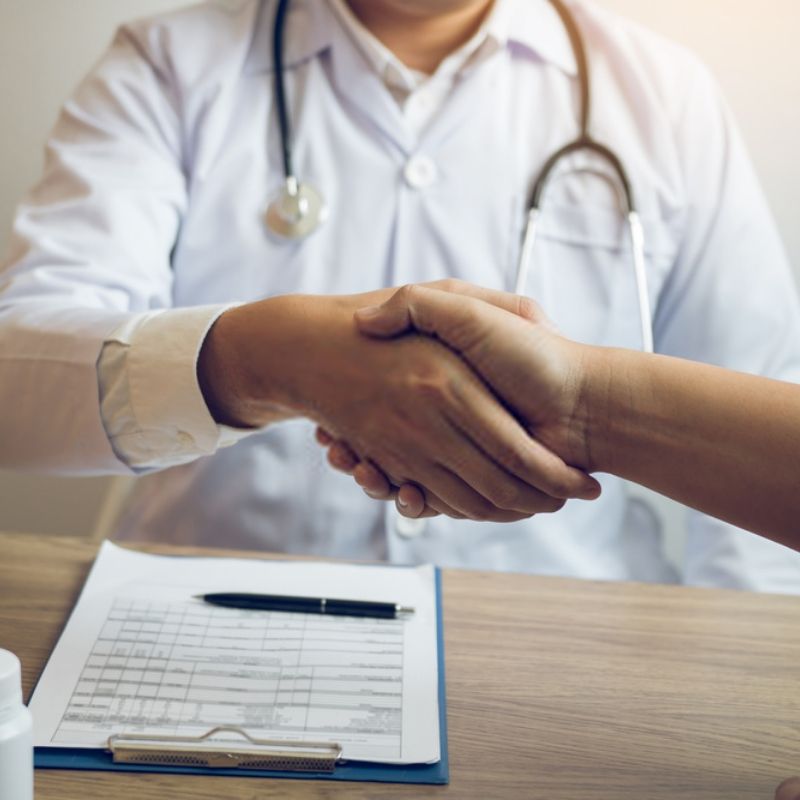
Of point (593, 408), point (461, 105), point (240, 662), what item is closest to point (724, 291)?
point (461, 105)

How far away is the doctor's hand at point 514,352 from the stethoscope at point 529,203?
0.34 metres

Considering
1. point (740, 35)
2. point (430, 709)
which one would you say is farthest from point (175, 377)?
point (740, 35)

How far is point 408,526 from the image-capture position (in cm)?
115

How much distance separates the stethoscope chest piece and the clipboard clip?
63 cm

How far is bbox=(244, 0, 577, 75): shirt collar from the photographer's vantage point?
48.2 inches

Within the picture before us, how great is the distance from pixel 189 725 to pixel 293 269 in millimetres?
590

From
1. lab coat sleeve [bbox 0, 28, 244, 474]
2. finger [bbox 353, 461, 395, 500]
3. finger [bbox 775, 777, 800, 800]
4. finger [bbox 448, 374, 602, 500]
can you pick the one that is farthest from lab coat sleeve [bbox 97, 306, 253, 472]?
finger [bbox 775, 777, 800, 800]

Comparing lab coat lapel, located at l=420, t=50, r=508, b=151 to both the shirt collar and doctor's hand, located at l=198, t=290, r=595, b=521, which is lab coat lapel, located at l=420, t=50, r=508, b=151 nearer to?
the shirt collar

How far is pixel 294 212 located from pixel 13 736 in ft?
2.45

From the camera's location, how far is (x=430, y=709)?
2.42 feet

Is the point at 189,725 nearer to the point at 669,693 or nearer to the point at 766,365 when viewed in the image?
the point at 669,693

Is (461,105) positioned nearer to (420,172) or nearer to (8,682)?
(420,172)

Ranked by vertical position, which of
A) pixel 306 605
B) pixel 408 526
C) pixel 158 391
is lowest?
pixel 408 526

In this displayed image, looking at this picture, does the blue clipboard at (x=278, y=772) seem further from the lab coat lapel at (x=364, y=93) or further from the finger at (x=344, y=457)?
the lab coat lapel at (x=364, y=93)
